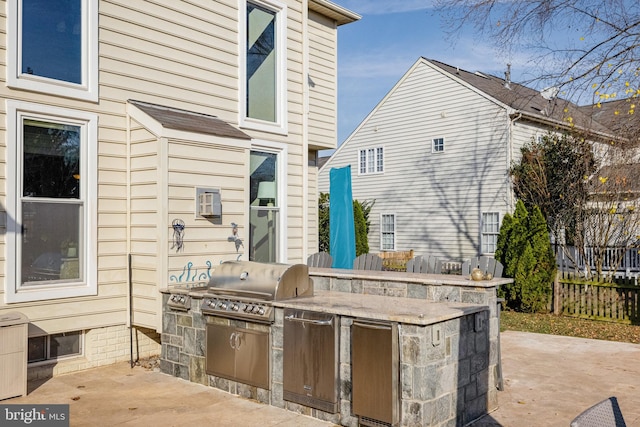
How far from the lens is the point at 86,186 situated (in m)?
6.30

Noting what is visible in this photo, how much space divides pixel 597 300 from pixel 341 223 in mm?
5109

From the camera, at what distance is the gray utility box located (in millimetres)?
5195

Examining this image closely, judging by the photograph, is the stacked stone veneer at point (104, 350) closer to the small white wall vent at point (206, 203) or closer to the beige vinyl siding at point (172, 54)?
the small white wall vent at point (206, 203)

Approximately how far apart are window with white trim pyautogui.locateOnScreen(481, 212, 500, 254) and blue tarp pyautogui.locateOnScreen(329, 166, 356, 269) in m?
8.45

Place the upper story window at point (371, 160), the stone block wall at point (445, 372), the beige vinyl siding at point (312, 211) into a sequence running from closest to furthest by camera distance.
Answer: the stone block wall at point (445, 372)
the beige vinyl siding at point (312, 211)
the upper story window at point (371, 160)

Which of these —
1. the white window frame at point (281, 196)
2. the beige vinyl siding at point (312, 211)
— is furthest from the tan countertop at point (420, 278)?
the beige vinyl siding at point (312, 211)

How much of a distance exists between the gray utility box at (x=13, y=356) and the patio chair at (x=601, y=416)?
5.07m

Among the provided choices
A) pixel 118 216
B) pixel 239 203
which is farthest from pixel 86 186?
pixel 239 203

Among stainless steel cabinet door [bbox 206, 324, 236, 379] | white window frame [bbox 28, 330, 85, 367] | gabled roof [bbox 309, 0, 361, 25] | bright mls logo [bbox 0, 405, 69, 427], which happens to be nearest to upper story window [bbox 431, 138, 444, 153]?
gabled roof [bbox 309, 0, 361, 25]

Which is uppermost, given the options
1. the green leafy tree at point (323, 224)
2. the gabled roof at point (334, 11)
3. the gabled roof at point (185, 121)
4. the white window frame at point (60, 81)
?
the gabled roof at point (334, 11)

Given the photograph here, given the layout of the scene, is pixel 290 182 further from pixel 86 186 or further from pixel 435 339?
pixel 435 339

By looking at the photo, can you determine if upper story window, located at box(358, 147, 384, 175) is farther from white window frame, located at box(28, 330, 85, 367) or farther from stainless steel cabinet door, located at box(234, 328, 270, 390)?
stainless steel cabinet door, located at box(234, 328, 270, 390)

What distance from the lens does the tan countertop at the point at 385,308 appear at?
428cm

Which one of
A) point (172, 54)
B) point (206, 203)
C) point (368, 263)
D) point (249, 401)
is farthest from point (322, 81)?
point (249, 401)
